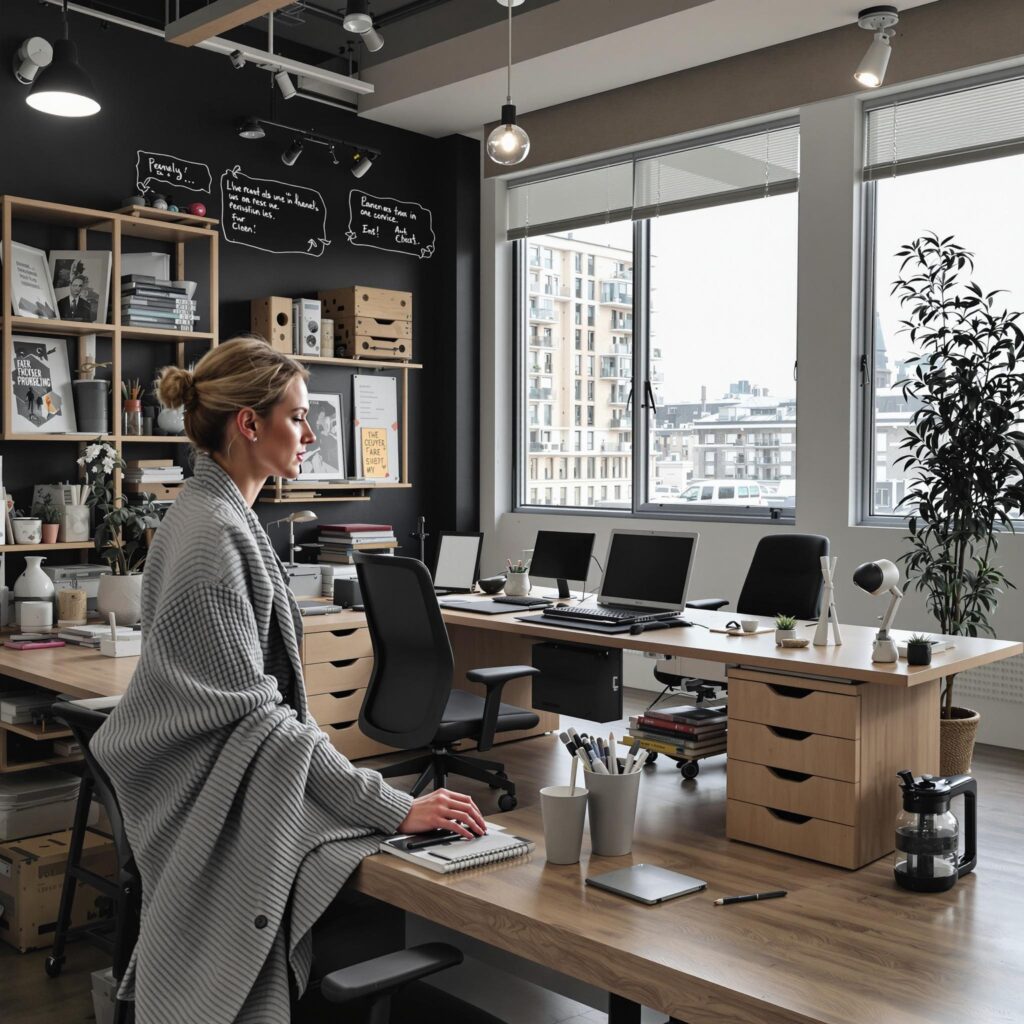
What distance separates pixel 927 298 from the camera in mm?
5000

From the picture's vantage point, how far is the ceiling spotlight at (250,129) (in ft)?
20.0

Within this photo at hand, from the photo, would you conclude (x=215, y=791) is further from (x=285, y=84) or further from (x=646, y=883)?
(x=285, y=84)

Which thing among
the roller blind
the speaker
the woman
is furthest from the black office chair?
the roller blind

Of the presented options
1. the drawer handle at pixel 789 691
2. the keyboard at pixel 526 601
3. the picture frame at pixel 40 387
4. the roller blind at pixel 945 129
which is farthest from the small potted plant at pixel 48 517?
the roller blind at pixel 945 129

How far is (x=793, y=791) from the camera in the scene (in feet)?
9.69

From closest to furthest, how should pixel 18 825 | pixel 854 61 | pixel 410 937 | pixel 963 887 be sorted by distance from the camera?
pixel 963 887 → pixel 410 937 → pixel 18 825 → pixel 854 61

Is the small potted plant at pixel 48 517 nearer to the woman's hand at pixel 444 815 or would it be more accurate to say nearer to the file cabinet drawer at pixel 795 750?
the file cabinet drawer at pixel 795 750

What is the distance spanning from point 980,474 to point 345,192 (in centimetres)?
408

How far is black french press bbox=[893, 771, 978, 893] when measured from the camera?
97.3 inches

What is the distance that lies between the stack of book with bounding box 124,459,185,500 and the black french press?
3996 mm

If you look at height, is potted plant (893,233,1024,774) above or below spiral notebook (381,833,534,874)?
above

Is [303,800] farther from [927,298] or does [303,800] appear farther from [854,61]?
[854,61]

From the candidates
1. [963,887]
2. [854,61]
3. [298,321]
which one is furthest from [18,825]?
[854,61]

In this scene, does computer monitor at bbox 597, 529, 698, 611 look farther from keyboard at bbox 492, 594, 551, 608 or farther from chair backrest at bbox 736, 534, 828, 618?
chair backrest at bbox 736, 534, 828, 618
